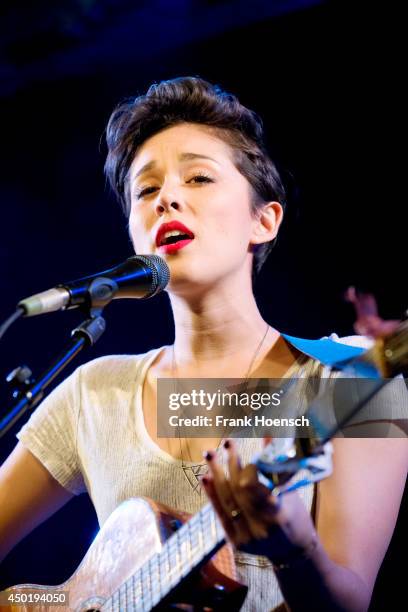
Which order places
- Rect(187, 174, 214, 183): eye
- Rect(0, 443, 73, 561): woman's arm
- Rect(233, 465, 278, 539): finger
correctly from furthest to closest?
Rect(0, 443, 73, 561): woman's arm, Rect(187, 174, 214, 183): eye, Rect(233, 465, 278, 539): finger

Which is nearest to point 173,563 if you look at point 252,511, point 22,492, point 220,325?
point 252,511

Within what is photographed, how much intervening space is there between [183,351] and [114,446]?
1.30ft

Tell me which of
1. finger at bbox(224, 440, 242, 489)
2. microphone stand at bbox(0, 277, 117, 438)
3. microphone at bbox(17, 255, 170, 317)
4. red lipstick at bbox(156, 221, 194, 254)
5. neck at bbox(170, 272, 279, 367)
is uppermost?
red lipstick at bbox(156, 221, 194, 254)

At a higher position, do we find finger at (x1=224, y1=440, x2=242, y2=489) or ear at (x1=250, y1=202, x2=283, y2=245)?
ear at (x1=250, y1=202, x2=283, y2=245)

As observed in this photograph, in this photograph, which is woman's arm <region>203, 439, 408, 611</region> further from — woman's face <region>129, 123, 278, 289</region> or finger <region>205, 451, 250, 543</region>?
woman's face <region>129, 123, 278, 289</region>

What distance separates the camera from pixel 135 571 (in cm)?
147

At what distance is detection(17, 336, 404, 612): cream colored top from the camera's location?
1.73 m

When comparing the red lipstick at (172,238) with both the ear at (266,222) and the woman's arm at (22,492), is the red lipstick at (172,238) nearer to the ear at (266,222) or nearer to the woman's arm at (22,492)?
the ear at (266,222)

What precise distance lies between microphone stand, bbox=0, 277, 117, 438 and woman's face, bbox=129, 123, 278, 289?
525 millimetres

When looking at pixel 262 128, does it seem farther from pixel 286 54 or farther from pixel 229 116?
pixel 286 54

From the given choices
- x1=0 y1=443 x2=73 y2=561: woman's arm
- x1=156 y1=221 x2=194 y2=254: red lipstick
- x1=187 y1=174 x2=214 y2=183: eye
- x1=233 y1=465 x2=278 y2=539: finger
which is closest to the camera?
x1=233 y1=465 x2=278 y2=539: finger

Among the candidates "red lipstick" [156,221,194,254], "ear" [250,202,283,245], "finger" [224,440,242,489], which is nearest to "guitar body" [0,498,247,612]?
"finger" [224,440,242,489]

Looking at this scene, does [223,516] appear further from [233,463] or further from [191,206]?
[191,206]

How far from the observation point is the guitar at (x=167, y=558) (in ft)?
3.56
